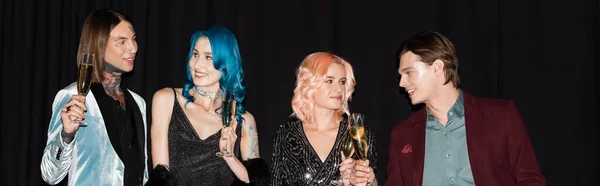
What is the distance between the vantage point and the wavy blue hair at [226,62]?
157 inches

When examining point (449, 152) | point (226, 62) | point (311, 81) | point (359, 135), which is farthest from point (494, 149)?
point (226, 62)

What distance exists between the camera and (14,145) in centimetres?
504

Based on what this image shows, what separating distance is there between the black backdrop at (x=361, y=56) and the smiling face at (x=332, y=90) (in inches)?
30.3

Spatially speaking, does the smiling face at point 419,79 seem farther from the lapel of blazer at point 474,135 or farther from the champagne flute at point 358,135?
the champagne flute at point 358,135

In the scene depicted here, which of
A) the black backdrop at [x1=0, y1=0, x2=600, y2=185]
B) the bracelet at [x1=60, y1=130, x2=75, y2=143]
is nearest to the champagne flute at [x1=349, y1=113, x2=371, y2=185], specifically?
the bracelet at [x1=60, y1=130, x2=75, y2=143]

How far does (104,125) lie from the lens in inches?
145

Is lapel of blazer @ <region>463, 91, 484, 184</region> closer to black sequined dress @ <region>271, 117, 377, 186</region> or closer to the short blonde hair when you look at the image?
black sequined dress @ <region>271, 117, 377, 186</region>

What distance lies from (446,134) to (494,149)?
0.88 ft

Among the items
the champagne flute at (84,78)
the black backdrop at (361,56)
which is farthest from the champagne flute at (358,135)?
the black backdrop at (361,56)

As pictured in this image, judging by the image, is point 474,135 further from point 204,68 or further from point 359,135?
point 204,68

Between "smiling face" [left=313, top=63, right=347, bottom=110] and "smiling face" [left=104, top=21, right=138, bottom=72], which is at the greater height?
"smiling face" [left=104, top=21, right=138, bottom=72]

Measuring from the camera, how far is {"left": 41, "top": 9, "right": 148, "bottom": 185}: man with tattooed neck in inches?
139

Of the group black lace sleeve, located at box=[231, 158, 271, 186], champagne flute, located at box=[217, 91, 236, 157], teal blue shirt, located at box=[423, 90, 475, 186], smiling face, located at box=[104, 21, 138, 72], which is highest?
smiling face, located at box=[104, 21, 138, 72]

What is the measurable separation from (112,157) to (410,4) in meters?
2.49
